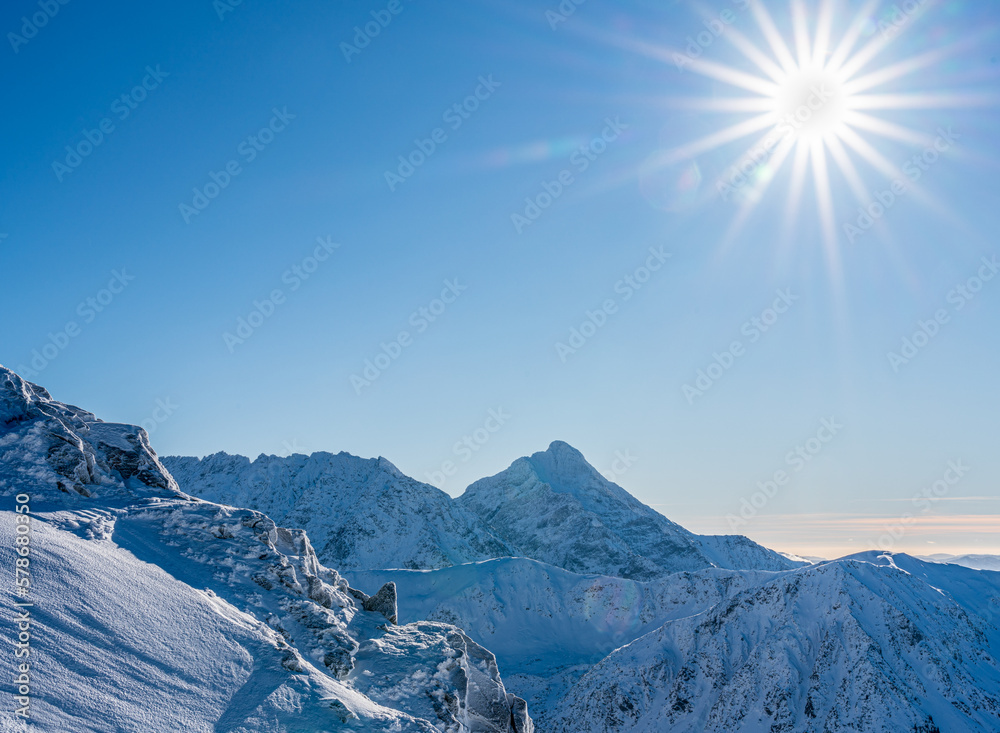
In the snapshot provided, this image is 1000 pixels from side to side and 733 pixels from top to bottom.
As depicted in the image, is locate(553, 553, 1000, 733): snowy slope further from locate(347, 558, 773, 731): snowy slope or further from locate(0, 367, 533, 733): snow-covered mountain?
locate(0, 367, 533, 733): snow-covered mountain

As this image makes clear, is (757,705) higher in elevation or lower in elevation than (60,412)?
higher

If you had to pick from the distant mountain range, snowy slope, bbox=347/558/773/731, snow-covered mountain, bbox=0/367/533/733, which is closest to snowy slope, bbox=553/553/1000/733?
the distant mountain range

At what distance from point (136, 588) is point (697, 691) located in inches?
3203

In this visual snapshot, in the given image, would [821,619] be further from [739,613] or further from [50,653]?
[50,653]

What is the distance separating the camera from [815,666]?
2938 inches

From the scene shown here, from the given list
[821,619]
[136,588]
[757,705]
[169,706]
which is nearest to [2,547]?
[136,588]

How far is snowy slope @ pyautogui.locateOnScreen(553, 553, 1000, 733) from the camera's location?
223ft

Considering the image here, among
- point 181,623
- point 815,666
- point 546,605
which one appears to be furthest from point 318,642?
point 546,605

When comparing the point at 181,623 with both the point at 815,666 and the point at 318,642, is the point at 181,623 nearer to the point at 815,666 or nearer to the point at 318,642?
the point at 318,642

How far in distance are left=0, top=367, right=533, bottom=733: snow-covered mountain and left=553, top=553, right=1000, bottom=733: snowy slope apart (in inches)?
2007

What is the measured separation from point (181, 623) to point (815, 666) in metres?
77.7

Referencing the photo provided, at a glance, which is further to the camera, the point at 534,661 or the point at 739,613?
the point at 534,661

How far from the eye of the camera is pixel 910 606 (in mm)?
79250

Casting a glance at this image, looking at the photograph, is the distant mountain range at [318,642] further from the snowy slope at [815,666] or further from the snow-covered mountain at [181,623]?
the snowy slope at [815,666]
